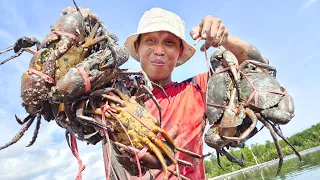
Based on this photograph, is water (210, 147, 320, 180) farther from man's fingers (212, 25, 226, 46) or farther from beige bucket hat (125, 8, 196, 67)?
man's fingers (212, 25, 226, 46)

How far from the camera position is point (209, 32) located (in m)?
2.58

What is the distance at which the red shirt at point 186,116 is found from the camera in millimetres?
2867

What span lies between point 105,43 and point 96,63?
18 cm

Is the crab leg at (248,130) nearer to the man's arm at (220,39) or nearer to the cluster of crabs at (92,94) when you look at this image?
the cluster of crabs at (92,94)

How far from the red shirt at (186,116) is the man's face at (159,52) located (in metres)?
0.25

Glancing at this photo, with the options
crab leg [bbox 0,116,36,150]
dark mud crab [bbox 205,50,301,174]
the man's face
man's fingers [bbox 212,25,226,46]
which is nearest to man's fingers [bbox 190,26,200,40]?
man's fingers [bbox 212,25,226,46]

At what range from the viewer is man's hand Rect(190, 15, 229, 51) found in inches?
101

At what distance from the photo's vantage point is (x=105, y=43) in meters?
2.11

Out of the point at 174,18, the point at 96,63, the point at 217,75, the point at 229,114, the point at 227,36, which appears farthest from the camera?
the point at 174,18

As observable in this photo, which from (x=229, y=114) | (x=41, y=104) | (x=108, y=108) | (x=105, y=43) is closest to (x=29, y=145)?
(x=41, y=104)

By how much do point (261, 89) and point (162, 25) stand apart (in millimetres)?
1043

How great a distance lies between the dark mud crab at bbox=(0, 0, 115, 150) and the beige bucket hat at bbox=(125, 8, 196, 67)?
87 centimetres

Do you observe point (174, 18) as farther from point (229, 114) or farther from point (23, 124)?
point (23, 124)

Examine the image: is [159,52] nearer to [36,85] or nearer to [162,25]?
[162,25]
